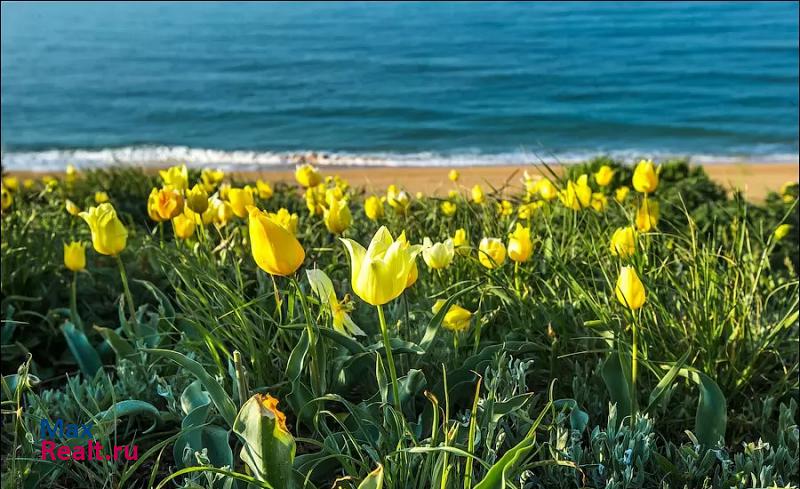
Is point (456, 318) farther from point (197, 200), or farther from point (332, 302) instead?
point (197, 200)

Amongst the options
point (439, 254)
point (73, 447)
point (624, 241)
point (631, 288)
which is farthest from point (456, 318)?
point (73, 447)

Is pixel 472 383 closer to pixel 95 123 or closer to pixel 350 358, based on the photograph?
pixel 350 358

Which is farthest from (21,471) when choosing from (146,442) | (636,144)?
(636,144)

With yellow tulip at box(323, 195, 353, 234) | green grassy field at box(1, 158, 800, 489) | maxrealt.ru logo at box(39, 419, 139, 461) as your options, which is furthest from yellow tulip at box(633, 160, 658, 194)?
maxrealt.ru logo at box(39, 419, 139, 461)

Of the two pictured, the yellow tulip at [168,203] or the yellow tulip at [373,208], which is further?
the yellow tulip at [373,208]

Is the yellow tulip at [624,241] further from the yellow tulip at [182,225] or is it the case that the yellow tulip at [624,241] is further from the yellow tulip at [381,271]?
the yellow tulip at [182,225]

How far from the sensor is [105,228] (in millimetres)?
2088

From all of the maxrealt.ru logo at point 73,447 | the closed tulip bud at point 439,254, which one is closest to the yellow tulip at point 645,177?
the closed tulip bud at point 439,254

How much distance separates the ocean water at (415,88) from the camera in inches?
585

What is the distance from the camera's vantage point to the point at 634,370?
1.77 meters

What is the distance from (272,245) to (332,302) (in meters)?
0.36

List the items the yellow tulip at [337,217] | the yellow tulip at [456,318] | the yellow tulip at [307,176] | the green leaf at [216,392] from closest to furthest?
the green leaf at [216,392], the yellow tulip at [456,318], the yellow tulip at [337,217], the yellow tulip at [307,176]

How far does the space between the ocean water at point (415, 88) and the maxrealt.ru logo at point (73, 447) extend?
860 cm

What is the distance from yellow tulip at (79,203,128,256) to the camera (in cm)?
207
